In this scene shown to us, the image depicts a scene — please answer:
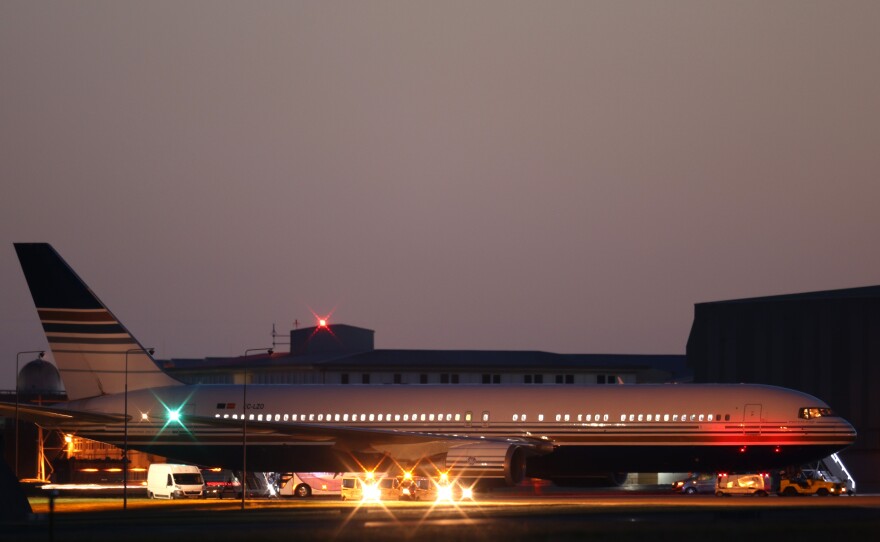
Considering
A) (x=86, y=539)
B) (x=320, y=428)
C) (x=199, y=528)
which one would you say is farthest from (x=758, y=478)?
(x=86, y=539)

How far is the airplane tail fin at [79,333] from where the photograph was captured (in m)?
67.7

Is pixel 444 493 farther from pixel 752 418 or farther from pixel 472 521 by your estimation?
pixel 472 521

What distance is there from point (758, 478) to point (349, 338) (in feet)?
331

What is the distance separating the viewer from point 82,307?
6788 cm

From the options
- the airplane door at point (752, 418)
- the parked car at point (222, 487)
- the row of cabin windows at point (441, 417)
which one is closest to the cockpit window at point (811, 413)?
the airplane door at point (752, 418)

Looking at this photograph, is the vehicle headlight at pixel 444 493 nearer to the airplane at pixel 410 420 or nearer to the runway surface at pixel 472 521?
the airplane at pixel 410 420

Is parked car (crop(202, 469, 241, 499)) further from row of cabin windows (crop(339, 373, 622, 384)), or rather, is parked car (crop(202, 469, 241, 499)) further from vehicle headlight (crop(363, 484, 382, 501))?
row of cabin windows (crop(339, 373, 622, 384))

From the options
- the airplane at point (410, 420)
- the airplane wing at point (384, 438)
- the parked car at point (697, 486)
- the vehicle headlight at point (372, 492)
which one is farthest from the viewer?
the parked car at point (697, 486)

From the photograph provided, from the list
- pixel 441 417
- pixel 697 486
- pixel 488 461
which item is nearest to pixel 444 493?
pixel 488 461

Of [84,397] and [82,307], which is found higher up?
[82,307]

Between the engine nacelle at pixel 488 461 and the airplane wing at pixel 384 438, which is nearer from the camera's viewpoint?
the engine nacelle at pixel 488 461

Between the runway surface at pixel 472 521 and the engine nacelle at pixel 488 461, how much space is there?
1.39 metres

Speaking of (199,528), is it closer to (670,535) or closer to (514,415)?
(670,535)

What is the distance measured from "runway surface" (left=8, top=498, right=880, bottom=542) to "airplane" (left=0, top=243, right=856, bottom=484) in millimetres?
3013
